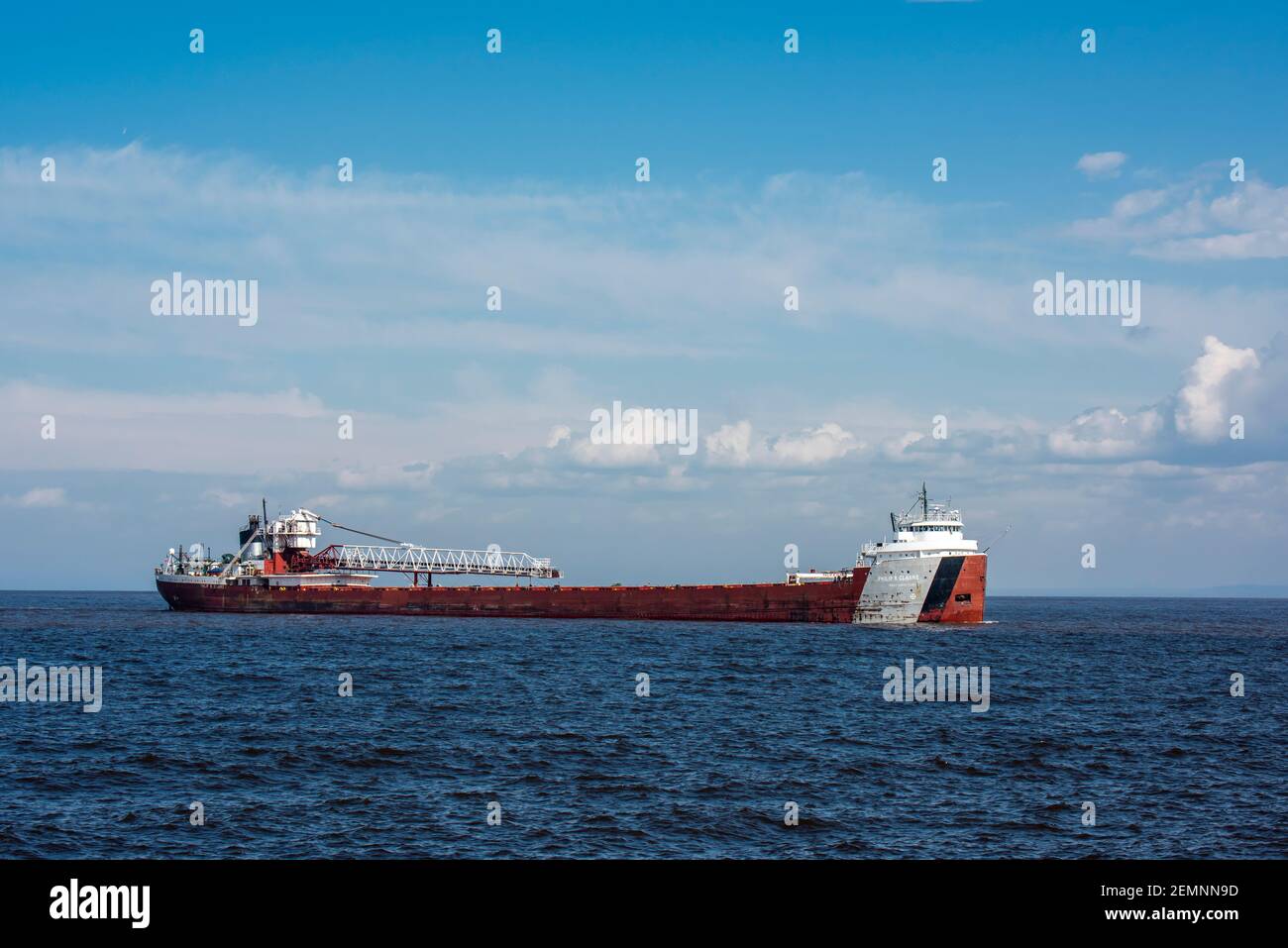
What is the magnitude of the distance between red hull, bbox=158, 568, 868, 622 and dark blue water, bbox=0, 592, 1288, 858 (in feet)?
85.7

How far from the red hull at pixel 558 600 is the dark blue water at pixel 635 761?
2612cm

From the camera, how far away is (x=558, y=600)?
4043 inches
